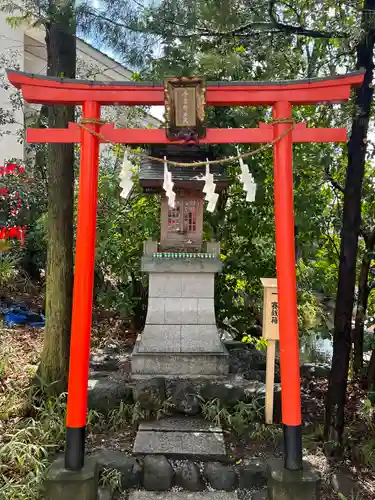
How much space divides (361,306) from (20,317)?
19.6ft

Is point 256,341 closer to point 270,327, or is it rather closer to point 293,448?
point 270,327

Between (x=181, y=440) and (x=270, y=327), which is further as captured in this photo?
(x=270, y=327)

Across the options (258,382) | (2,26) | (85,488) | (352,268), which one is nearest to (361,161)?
(352,268)

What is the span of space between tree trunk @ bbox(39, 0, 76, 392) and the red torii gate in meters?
1.27

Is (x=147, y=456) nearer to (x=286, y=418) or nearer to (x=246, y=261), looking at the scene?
(x=286, y=418)

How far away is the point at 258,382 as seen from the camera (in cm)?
527

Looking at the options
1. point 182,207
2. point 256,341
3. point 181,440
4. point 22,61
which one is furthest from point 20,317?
point 22,61

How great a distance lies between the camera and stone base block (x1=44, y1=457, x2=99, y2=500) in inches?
129

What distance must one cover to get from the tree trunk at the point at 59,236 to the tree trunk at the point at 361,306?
380 centimetres

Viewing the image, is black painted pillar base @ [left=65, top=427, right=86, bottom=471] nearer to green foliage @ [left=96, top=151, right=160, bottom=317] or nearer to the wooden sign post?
the wooden sign post

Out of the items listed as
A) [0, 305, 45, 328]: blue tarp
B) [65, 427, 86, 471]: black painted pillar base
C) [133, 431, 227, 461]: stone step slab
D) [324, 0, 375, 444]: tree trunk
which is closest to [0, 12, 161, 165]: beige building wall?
[0, 305, 45, 328]: blue tarp

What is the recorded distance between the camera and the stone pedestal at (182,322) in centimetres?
556

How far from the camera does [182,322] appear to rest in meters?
5.83

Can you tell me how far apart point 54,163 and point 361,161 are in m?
3.31
